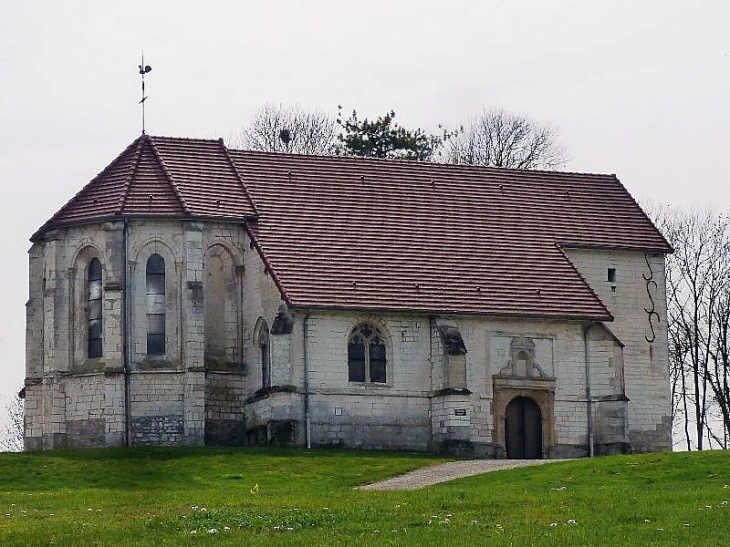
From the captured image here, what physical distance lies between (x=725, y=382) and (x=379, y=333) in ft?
73.5

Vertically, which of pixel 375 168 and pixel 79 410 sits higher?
pixel 375 168

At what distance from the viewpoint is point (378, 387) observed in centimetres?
6500

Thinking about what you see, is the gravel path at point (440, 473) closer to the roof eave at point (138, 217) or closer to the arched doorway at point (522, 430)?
the arched doorway at point (522, 430)

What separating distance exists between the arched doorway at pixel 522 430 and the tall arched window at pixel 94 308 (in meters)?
14.7

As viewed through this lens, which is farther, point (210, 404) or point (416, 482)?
point (210, 404)

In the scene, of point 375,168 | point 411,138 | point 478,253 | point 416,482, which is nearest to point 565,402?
point 478,253

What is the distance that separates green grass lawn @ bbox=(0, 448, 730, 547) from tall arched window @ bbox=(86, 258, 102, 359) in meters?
7.12

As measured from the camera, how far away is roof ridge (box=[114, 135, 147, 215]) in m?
65.8

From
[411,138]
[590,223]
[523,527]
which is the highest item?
[411,138]

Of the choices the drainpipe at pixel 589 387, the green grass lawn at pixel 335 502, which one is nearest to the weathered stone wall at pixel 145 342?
the green grass lawn at pixel 335 502

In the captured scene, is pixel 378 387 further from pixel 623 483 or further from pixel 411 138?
pixel 411 138

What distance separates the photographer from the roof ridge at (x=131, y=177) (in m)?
65.8

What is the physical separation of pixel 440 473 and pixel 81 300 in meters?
18.1

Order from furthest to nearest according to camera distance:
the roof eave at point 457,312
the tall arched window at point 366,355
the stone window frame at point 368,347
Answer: the tall arched window at point 366,355, the stone window frame at point 368,347, the roof eave at point 457,312
